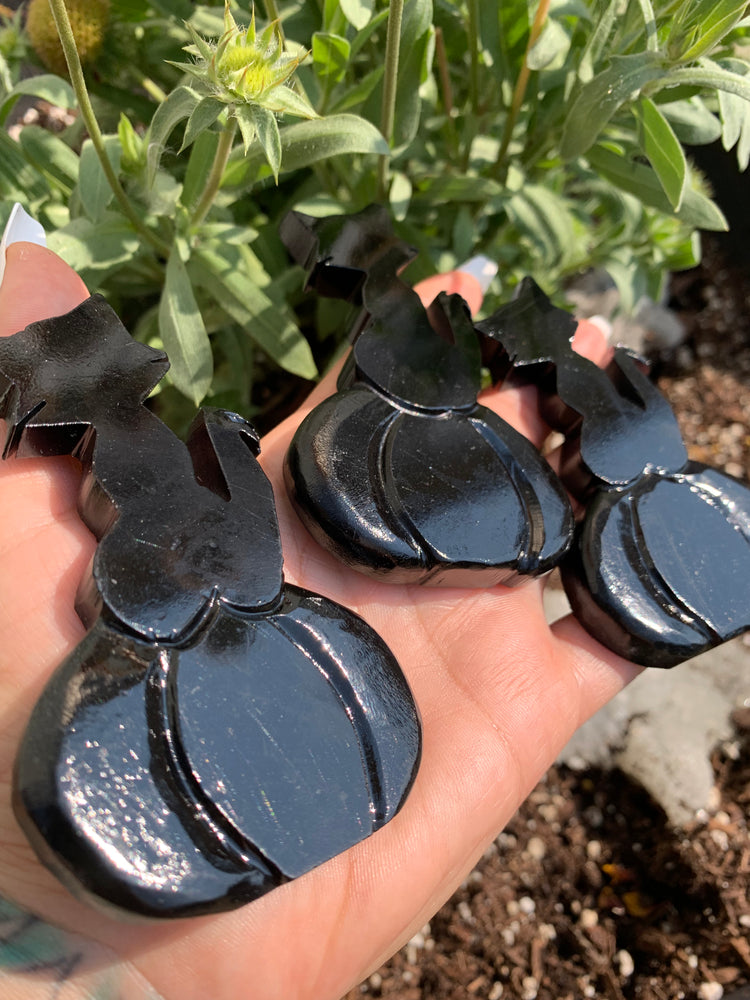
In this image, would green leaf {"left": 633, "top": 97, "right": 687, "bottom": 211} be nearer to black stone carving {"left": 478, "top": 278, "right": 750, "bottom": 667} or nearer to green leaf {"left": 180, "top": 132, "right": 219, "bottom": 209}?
black stone carving {"left": 478, "top": 278, "right": 750, "bottom": 667}

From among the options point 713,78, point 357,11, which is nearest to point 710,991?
point 713,78

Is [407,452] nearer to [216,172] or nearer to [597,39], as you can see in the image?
[216,172]

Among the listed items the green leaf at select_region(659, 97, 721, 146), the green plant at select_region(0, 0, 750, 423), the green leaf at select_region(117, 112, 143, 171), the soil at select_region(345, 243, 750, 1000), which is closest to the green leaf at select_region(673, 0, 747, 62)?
the green plant at select_region(0, 0, 750, 423)

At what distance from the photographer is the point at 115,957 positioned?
35.6 inches

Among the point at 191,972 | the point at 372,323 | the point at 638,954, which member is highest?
the point at 372,323

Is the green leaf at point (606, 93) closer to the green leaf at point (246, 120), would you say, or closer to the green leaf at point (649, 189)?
the green leaf at point (649, 189)

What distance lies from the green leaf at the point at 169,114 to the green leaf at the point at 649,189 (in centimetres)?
81

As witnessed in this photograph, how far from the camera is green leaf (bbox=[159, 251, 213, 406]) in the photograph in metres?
1.23

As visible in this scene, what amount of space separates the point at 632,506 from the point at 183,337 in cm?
75

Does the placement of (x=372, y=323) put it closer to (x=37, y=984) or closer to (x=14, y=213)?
(x=14, y=213)

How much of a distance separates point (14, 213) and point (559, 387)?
868 mm

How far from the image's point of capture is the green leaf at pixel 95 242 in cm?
119

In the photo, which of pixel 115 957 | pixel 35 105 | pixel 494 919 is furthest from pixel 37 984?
pixel 35 105

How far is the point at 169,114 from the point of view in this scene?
1000mm
